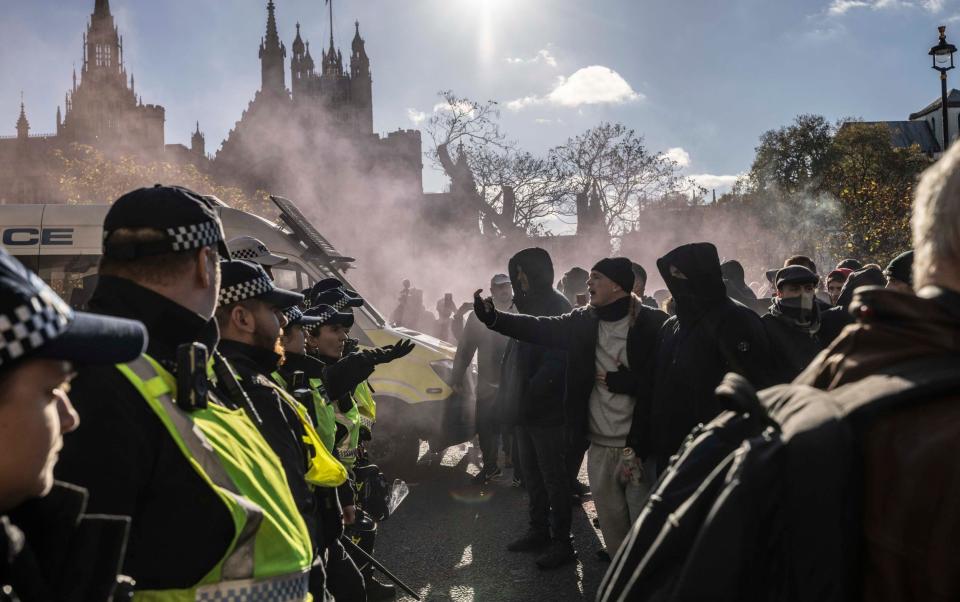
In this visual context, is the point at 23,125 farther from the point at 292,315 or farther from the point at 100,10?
the point at 292,315

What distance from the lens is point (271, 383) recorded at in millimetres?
2469

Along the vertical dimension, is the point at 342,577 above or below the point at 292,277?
below

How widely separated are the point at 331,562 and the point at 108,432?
70.8 inches

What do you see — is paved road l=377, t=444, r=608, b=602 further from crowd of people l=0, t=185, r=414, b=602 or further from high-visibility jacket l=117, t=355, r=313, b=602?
A: high-visibility jacket l=117, t=355, r=313, b=602

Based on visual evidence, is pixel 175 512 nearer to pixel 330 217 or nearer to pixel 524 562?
pixel 524 562

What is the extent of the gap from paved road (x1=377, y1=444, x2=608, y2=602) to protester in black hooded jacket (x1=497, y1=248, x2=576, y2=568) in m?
0.20

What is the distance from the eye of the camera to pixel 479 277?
1476 inches

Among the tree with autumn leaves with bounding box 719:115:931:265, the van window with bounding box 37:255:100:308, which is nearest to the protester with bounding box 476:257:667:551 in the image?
the van window with bounding box 37:255:100:308

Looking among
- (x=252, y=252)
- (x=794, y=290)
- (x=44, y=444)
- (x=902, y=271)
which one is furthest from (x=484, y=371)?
→ (x=44, y=444)

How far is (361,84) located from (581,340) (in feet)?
274

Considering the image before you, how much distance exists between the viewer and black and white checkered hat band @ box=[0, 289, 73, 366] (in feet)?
3.19

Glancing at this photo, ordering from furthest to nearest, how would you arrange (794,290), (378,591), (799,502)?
(378,591)
(794,290)
(799,502)

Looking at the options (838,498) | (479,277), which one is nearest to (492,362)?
(838,498)

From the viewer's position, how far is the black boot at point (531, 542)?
5.91 m
